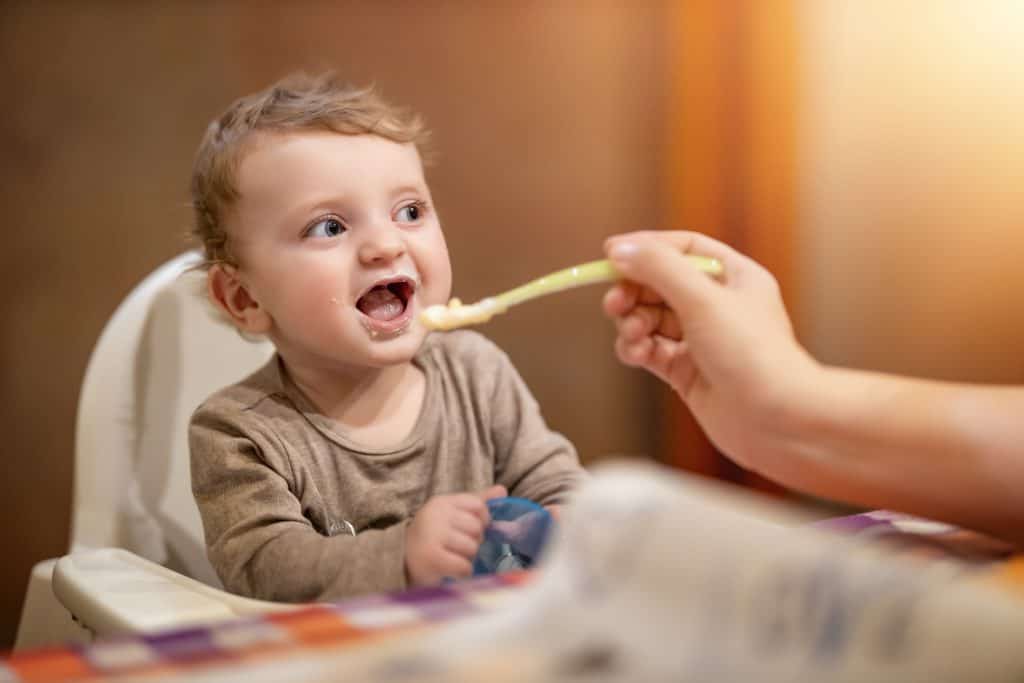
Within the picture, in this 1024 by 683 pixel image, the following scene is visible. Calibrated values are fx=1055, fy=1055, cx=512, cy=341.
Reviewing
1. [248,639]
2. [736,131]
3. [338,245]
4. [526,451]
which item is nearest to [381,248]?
[338,245]

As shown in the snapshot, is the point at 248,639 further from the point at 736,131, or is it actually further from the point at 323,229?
the point at 736,131

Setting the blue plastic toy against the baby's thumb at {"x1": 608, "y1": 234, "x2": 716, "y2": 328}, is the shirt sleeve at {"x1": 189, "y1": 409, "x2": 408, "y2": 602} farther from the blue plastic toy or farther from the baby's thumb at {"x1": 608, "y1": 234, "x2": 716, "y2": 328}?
the baby's thumb at {"x1": 608, "y1": 234, "x2": 716, "y2": 328}

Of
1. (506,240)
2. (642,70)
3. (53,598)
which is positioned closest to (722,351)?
(53,598)

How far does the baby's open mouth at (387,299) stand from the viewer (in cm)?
93

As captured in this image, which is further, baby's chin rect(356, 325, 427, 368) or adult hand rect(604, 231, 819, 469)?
baby's chin rect(356, 325, 427, 368)

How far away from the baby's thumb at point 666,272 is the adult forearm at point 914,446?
0.09 metres

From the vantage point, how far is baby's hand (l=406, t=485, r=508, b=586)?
750mm

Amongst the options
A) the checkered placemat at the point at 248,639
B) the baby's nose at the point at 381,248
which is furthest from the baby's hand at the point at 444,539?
the baby's nose at the point at 381,248

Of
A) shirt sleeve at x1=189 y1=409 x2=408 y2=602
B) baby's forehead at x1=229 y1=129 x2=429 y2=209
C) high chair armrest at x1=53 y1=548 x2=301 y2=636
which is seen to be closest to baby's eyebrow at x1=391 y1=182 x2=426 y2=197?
baby's forehead at x1=229 y1=129 x2=429 y2=209

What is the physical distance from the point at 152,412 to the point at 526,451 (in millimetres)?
448

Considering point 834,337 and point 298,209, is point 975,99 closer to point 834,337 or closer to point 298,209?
point 834,337

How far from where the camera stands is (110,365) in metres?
1.17

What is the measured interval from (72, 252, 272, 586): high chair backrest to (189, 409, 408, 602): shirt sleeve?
258mm

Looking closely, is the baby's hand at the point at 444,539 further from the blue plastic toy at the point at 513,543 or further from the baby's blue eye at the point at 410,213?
the baby's blue eye at the point at 410,213
